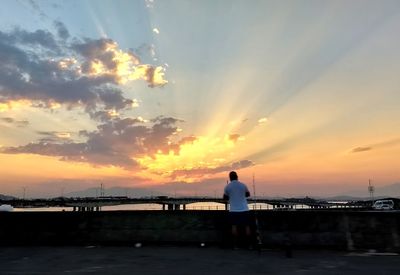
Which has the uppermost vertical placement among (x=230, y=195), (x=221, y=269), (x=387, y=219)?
(x=230, y=195)

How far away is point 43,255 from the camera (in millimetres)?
10141

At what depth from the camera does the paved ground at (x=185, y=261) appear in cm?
775

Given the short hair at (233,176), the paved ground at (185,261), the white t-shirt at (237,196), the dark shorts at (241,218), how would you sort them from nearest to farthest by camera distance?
the paved ground at (185,261) → the dark shorts at (241,218) → the white t-shirt at (237,196) → the short hair at (233,176)

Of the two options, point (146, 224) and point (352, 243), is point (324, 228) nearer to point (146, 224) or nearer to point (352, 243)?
point (352, 243)

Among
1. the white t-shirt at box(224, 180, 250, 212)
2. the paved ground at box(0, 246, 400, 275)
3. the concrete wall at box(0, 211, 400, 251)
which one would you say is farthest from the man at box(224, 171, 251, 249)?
the concrete wall at box(0, 211, 400, 251)

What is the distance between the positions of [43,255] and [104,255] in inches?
57.8

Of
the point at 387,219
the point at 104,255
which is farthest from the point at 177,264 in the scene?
the point at 387,219

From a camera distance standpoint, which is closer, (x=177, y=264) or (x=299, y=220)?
(x=177, y=264)

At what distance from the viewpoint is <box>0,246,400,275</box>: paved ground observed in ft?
25.4

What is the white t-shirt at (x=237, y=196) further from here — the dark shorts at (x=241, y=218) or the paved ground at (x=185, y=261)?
the paved ground at (x=185, y=261)

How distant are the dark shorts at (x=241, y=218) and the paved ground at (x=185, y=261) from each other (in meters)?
0.72

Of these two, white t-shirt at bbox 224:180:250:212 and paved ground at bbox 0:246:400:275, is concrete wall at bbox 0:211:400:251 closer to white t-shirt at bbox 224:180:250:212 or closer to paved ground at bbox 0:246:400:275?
paved ground at bbox 0:246:400:275

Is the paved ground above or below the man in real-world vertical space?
below

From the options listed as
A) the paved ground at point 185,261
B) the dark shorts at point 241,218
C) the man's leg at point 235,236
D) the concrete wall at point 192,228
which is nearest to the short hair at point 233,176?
the dark shorts at point 241,218
